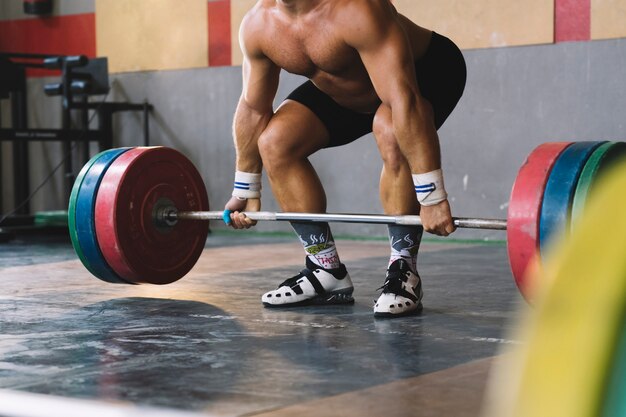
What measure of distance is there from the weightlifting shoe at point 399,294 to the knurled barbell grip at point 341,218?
0.61 feet

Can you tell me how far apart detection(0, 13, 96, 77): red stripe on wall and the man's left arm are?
4.52 meters

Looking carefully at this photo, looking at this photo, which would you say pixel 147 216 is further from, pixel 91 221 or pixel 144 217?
pixel 91 221

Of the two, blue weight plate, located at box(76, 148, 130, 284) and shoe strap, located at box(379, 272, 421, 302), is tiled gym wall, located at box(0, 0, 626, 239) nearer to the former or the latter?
shoe strap, located at box(379, 272, 421, 302)

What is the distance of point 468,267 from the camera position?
3.92 m

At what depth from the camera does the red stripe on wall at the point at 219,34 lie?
6.05 metres

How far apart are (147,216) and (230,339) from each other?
0.88 m

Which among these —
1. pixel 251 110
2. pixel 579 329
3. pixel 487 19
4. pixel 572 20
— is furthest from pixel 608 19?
pixel 579 329

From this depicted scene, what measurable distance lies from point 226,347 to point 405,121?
775 mm

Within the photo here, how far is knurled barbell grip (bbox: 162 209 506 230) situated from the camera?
7.65ft

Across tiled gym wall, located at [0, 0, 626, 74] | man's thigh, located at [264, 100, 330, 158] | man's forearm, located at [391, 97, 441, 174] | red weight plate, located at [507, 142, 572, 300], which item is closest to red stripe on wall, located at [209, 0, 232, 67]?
tiled gym wall, located at [0, 0, 626, 74]

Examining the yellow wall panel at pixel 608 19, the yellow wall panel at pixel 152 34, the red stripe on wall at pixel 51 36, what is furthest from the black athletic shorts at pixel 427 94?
the red stripe on wall at pixel 51 36

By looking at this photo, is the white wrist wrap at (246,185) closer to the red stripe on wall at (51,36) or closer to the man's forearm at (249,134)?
the man's forearm at (249,134)

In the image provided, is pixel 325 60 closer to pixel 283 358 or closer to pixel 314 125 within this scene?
pixel 314 125

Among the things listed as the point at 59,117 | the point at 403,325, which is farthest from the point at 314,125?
the point at 59,117
